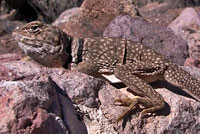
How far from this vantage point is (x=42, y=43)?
564cm

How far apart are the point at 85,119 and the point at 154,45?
4.97 metres

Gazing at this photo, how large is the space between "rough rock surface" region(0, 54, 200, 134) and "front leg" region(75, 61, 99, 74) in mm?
561

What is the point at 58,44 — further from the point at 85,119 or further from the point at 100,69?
the point at 85,119

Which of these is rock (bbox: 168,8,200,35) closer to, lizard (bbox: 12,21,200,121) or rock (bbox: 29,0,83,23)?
lizard (bbox: 12,21,200,121)

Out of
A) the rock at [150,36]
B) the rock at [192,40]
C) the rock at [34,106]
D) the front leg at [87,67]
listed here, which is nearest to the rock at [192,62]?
the rock at [192,40]

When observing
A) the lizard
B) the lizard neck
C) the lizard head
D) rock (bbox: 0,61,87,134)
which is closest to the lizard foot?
the lizard

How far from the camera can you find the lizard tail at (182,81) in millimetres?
5781

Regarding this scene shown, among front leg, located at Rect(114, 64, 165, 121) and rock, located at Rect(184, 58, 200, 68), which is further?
rock, located at Rect(184, 58, 200, 68)

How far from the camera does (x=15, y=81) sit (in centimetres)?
402

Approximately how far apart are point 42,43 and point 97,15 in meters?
5.72

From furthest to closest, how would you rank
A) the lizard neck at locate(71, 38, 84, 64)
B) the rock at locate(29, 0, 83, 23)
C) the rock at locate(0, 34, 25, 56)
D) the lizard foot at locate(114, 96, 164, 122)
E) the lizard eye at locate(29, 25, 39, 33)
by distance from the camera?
the rock at locate(29, 0, 83, 23), the rock at locate(0, 34, 25, 56), the lizard neck at locate(71, 38, 84, 64), the lizard eye at locate(29, 25, 39, 33), the lizard foot at locate(114, 96, 164, 122)

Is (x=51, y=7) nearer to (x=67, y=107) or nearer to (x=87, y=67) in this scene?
(x=87, y=67)

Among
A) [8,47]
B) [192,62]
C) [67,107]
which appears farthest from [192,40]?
[67,107]

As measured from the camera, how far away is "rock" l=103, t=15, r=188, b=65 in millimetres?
9156
